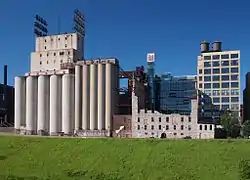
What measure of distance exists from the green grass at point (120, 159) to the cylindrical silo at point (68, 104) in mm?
67951

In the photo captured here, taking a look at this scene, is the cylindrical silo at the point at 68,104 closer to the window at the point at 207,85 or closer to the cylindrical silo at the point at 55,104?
the cylindrical silo at the point at 55,104

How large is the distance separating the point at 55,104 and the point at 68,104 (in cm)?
489

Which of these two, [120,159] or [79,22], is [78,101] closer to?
[79,22]

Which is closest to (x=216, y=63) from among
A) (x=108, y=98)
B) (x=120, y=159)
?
(x=108, y=98)

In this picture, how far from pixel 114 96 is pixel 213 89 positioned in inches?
2263

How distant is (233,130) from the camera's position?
11206 centimetres

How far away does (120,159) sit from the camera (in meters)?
37.4

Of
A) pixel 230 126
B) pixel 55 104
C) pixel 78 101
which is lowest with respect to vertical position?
pixel 230 126

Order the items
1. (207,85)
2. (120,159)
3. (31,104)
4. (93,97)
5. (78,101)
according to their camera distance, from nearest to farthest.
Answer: (120,159)
(93,97)
(78,101)
(31,104)
(207,85)

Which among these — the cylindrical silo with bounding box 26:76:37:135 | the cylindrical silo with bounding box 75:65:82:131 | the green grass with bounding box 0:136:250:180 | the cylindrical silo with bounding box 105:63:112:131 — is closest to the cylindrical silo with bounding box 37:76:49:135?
the cylindrical silo with bounding box 26:76:37:135

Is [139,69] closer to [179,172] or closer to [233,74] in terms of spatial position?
[233,74]

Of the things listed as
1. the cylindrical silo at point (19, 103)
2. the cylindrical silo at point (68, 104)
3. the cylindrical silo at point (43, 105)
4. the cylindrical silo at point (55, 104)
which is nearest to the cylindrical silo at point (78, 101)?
the cylindrical silo at point (68, 104)

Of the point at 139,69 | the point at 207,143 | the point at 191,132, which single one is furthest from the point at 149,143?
the point at 139,69

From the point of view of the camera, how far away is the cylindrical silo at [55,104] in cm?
11925
